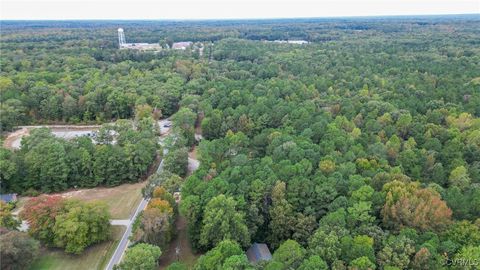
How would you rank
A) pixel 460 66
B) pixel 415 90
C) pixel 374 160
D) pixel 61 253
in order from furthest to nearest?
1. pixel 460 66
2. pixel 415 90
3. pixel 374 160
4. pixel 61 253

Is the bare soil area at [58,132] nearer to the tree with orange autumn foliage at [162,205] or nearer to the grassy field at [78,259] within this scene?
the grassy field at [78,259]

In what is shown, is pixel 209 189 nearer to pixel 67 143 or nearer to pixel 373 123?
pixel 67 143

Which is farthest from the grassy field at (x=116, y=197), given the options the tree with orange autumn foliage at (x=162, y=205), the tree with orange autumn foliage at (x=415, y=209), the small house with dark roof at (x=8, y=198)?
the tree with orange autumn foliage at (x=415, y=209)

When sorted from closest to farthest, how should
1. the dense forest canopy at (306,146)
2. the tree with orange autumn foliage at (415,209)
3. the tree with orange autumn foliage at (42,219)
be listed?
the dense forest canopy at (306,146), the tree with orange autumn foliage at (415,209), the tree with orange autumn foliage at (42,219)

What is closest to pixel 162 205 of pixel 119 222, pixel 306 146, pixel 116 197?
pixel 119 222

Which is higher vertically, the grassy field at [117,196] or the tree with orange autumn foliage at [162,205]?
the tree with orange autumn foliage at [162,205]

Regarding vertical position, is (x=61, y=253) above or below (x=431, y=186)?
below

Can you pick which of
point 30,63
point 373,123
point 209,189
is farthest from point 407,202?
point 30,63
